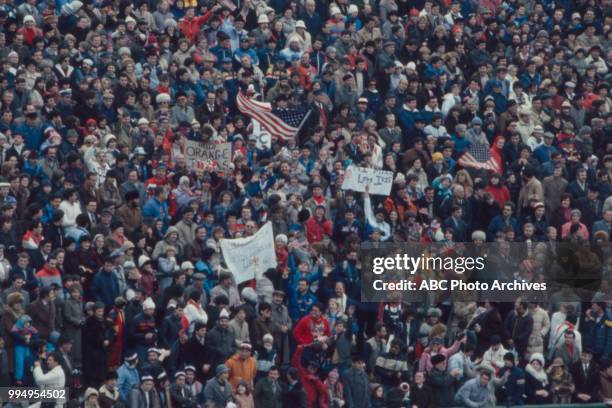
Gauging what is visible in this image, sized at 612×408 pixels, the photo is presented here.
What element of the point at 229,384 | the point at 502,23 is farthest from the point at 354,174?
the point at 502,23

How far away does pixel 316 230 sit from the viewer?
3017 centimetres

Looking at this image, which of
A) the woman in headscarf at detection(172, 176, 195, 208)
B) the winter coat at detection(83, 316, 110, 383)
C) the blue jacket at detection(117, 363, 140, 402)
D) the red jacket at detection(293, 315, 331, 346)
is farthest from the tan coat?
the winter coat at detection(83, 316, 110, 383)

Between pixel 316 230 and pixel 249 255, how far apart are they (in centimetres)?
181

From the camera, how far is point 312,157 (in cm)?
3194

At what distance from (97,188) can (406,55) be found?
370 inches

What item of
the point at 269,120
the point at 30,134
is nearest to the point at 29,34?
the point at 30,134

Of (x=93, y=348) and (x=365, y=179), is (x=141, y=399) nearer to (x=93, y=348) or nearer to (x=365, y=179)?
(x=93, y=348)

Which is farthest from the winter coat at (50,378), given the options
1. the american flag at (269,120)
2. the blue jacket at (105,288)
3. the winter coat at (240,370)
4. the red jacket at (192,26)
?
the red jacket at (192,26)

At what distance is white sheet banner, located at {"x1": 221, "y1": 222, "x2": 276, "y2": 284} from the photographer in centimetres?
2859

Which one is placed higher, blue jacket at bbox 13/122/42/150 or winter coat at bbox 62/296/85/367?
blue jacket at bbox 13/122/42/150

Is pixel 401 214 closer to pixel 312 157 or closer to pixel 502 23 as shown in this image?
pixel 312 157

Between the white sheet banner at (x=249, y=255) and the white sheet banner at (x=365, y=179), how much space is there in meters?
2.49

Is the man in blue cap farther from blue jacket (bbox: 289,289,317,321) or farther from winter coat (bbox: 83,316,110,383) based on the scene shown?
blue jacket (bbox: 289,289,317,321)

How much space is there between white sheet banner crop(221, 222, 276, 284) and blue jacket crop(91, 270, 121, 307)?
6.21 feet
